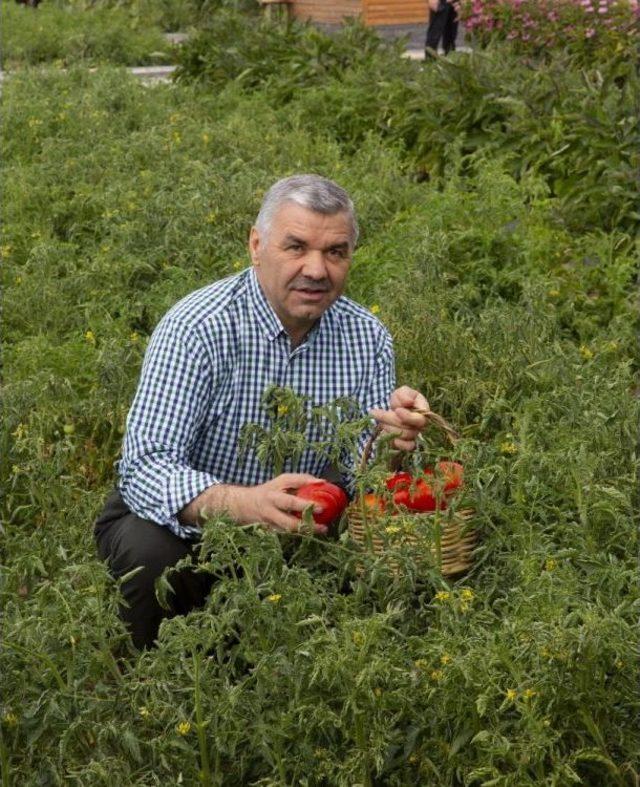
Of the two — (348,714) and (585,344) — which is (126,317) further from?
(348,714)

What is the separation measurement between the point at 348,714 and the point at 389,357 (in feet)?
5.12

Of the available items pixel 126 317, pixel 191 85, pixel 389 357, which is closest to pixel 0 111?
pixel 191 85

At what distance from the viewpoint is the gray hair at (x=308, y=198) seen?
165 inches

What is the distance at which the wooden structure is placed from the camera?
59.3 feet

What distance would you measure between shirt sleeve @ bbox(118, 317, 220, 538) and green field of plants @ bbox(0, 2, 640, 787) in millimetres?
265

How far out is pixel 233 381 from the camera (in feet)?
14.0

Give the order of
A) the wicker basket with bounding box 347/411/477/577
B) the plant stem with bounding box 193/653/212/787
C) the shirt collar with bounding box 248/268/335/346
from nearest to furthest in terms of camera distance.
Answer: the plant stem with bounding box 193/653/212/787, the wicker basket with bounding box 347/411/477/577, the shirt collar with bounding box 248/268/335/346

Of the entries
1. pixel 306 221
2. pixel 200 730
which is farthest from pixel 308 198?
pixel 200 730

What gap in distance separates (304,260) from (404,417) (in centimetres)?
54

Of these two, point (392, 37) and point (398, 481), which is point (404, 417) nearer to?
point (398, 481)

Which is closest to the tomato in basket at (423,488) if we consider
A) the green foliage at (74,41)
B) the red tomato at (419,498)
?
the red tomato at (419,498)

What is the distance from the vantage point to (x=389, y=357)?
4562 millimetres

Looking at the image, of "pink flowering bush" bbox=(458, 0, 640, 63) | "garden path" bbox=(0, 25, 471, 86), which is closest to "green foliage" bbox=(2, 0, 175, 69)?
"garden path" bbox=(0, 25, 471, 86)

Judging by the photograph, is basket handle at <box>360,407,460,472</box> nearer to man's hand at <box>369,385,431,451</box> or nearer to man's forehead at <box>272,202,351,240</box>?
man's hand at <box>369,385,431,451</box>
